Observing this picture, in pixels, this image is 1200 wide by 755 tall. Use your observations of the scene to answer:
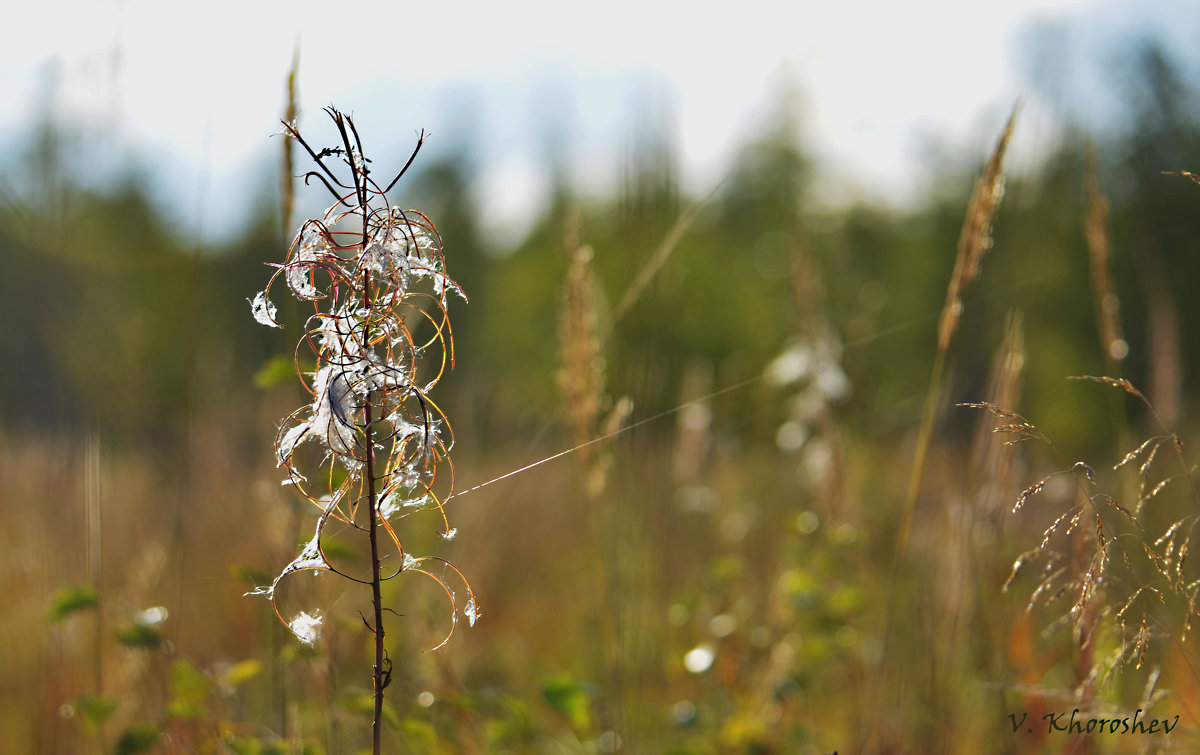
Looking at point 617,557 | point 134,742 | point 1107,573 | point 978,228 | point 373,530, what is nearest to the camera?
point 373,530

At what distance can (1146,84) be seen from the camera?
325 inches

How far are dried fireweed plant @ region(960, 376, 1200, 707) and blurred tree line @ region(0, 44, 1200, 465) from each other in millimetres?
658

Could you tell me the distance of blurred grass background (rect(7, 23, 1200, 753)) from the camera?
5.33 feet

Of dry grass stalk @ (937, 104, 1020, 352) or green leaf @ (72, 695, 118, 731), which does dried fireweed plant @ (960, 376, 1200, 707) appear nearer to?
dry grass stalk @ (937, 104, 1020, 352)

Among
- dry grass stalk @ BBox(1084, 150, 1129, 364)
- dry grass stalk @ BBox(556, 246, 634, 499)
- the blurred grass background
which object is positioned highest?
dry grass stalk @ BBox(1084, 150, 1129, 364)

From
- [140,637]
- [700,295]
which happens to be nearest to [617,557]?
[140,637]

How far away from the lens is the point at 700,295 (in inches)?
644

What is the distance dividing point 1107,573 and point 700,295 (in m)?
14.9

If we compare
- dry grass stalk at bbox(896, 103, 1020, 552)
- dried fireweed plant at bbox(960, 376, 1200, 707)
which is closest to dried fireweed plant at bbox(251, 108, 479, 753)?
dried fireweed plant at bbox(960, 376, 1200, 707)

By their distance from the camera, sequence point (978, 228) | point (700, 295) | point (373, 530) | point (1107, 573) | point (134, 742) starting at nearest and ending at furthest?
point (373, 530), point (134, 742), point (978, 228), point (1107, 573), point (700, 295)

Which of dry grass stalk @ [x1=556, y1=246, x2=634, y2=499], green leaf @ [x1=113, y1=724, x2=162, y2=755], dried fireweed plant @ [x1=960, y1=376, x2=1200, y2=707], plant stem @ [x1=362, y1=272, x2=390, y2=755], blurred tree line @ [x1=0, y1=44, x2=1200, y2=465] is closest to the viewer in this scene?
plant stem @ [x1=362, y1=272, x2=390, y2=755]

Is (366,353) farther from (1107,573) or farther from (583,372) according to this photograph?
(1107,573)

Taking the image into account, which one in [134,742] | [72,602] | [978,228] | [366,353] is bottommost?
[134,742]

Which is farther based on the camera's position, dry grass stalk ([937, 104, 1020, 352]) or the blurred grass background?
the blurred grass background
